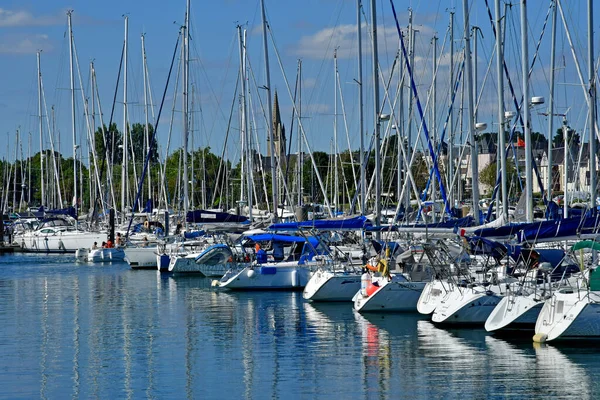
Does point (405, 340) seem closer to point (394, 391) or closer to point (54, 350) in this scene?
point (394, 391)

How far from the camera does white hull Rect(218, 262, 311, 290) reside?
44.0 metres

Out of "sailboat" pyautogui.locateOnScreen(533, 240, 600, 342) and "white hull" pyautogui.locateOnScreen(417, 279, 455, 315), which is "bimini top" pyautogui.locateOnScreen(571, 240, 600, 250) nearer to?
"sailboat" pyautogui.locateOnScreen(533, 240, 600, 342)

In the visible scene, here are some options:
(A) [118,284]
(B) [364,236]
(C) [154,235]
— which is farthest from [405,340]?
(C) [154,235]

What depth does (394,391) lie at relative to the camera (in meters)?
22.2

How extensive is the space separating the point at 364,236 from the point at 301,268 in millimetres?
3395

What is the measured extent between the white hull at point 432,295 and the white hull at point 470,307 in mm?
843

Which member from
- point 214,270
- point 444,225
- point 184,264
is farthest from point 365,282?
point 184,264

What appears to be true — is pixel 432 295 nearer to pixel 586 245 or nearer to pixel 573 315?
pixel 586 245

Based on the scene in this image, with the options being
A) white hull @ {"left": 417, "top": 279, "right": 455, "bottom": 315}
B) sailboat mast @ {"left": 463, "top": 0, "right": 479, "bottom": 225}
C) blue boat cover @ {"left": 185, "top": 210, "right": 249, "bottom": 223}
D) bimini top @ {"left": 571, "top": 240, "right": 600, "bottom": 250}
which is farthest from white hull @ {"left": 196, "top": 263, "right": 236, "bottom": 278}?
bimini top @ {"left": 571, "top": 240, "right": 600, "bottom": 250}

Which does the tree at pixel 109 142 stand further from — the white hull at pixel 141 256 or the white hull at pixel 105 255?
the white hull at pixel 141 256

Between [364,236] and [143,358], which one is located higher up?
[364,236]

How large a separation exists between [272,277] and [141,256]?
55.6ft

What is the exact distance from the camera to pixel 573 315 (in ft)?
83.8

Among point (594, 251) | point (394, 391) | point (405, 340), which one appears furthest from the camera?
point (594, 251)
